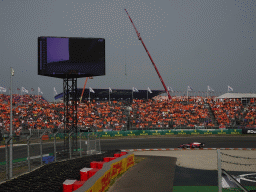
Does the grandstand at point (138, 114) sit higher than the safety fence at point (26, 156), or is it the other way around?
the grandstand at point (138, 114)

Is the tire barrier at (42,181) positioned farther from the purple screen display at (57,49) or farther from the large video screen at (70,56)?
the purple screen display at (57,49)

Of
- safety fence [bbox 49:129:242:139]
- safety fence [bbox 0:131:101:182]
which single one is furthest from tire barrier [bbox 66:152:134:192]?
safety fence [bbox 49:129:242:139]

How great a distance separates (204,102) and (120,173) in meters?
47.0

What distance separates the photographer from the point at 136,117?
53.1 m

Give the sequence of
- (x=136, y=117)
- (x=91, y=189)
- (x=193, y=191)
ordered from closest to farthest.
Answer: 1. (x=91, y=189)
2. (x=193, y=191)
3. (x=136, y=117)

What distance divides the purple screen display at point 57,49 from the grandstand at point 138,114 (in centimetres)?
2422

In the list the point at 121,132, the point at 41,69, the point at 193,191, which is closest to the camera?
the point at 193,191

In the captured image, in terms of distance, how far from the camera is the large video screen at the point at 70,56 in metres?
20.9

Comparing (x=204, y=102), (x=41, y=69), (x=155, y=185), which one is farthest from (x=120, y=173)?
(x=204, y=102)

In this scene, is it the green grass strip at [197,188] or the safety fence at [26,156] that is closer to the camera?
the safety fence at [26,156]

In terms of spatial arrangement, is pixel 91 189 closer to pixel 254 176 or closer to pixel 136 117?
pixel 254 176

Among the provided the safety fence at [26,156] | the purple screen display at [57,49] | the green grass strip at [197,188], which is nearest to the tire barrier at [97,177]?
the safety fence at [26,156]

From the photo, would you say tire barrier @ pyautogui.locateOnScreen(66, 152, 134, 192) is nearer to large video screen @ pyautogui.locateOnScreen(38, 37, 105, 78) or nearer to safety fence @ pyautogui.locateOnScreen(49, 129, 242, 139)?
large video screen @ pyautogui.locateOnScreen(38, 37, 105, 78)

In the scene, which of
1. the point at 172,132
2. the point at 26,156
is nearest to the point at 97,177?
the point at 26,156
